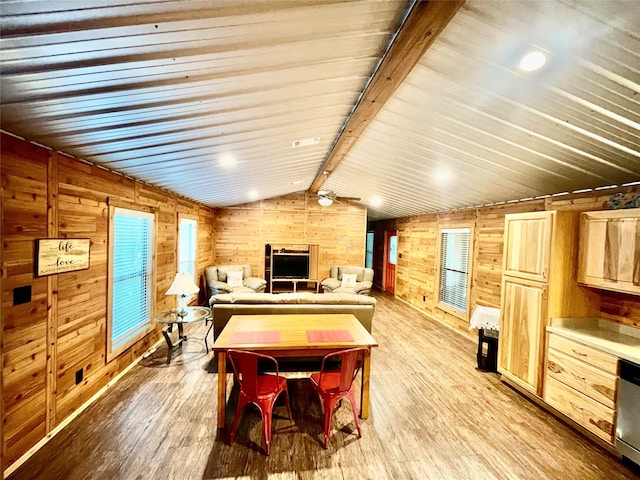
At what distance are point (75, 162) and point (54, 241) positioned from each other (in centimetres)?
78

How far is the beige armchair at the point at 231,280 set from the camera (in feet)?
21.8

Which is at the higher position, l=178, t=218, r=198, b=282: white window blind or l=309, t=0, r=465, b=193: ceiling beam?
l=309, t=0, r=465, b=193: ceiling beam

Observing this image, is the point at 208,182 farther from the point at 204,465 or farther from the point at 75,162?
the point at 204,465

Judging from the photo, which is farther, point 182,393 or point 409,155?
point 409,155

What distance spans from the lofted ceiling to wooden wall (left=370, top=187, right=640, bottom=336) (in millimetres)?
528

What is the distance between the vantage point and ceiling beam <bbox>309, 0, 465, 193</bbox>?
1.41m

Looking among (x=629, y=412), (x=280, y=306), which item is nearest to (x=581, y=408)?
(x=629, y=412)

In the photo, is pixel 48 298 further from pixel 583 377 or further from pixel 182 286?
pixel 583 377

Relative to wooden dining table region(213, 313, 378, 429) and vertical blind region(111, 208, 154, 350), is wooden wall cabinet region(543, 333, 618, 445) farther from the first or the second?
vertical blind region(111, 208, 154, 350)

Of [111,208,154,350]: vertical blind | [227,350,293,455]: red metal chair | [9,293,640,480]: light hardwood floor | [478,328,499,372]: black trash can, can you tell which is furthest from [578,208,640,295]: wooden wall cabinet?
[111,208,154,350]: vertical blind

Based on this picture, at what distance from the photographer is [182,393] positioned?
3184mm

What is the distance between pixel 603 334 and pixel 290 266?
630 centimetres

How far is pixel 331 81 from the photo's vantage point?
7.13ft

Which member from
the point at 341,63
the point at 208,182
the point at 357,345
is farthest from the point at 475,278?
the point at 208,182
